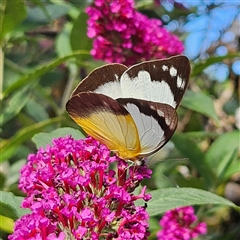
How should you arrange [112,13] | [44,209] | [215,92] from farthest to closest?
[215,92] < [112,13] < [44,209]

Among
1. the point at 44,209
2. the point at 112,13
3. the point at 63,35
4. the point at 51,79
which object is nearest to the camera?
the point at 44,209

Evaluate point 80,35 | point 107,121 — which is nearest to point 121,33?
point 80,35

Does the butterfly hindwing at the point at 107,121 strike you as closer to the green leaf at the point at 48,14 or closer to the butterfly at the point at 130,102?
the butterfly at the point at 130,102

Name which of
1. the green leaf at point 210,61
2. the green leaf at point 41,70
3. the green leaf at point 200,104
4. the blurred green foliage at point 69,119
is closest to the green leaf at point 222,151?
the blurred green foliage at point 69,119

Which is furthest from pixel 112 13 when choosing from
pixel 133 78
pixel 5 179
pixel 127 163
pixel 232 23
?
pixel 232 23

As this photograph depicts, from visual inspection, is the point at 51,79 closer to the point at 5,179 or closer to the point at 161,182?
the point at 5,179
